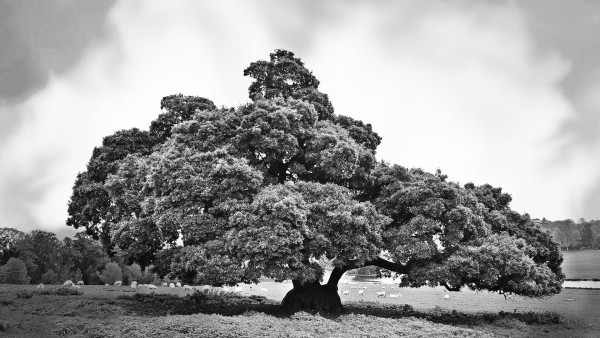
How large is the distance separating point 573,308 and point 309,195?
86.6 feet

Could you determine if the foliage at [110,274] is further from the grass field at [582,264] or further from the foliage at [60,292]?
the grass field at [582,264]

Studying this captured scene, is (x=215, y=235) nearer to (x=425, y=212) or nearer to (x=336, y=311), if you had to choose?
(x=336, y=311)

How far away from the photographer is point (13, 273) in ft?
174

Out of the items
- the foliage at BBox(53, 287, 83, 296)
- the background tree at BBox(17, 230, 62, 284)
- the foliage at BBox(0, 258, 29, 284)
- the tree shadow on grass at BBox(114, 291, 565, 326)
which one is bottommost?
the tree shadow on grass at BBox(114, 291, 565, 326)

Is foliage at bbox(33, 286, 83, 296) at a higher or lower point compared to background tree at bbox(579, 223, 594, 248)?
lower

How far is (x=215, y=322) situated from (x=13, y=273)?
46877mm

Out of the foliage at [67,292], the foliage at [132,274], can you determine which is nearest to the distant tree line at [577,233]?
the foliage at [132,274]

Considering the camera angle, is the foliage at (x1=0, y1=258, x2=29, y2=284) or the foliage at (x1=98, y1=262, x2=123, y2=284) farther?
the foliage at (x1=98, y1=262, x2=123, y2=284)

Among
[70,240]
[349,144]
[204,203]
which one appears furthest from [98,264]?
[349,144]

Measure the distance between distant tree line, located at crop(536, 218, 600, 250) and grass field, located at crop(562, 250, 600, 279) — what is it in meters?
7.12

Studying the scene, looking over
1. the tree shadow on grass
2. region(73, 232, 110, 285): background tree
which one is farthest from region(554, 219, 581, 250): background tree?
region(73, 232, 110, 285): background tree

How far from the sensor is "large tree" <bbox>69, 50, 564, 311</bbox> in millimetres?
22078

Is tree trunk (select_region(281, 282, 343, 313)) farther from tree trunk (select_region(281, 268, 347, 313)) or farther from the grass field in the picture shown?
the grass field

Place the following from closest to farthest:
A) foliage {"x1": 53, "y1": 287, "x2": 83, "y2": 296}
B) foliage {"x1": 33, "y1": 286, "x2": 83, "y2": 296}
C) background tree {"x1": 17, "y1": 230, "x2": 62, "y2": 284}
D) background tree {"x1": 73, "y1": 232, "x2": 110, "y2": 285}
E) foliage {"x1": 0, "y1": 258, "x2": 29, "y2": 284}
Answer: foliage {"x1": 33, "y1": 286, "x2": 83, "y2": 296} < foliage {"x1": 53, "y1": 287, "x2": 83, "y2": 296} < foliage {"x1": 0, "y1": 258, "x2": 29, "y2": 284} < background tree {"x1": 17, "y1": 230, "x2": 62, "y2": 284} < background tree {"x1": 73, "y1": 232, "x2": 110, "y2": 285}
